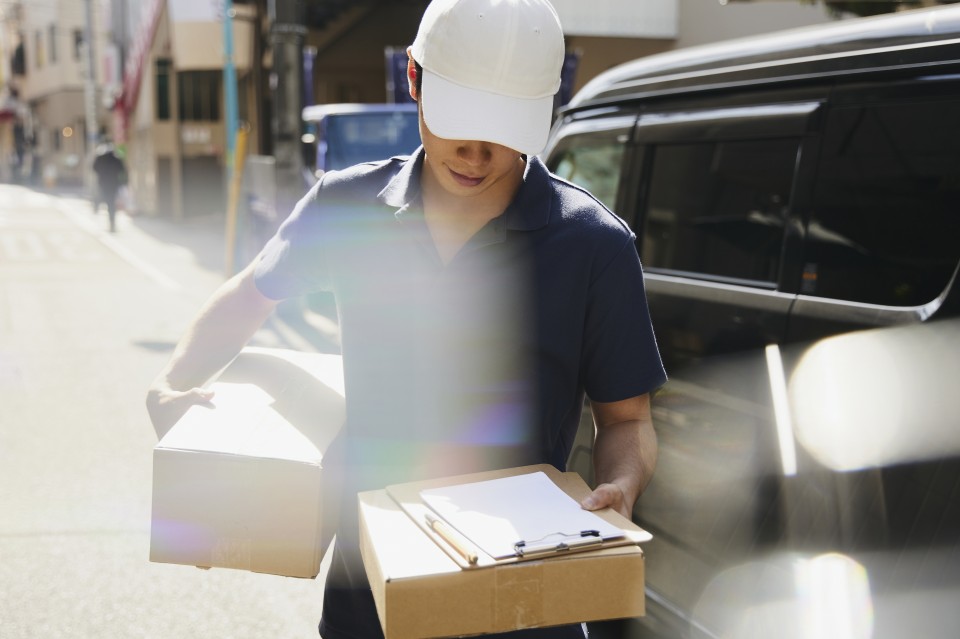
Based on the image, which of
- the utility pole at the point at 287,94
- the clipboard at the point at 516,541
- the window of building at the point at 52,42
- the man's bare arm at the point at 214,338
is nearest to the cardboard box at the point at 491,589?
the clipboard at the point at 516,541

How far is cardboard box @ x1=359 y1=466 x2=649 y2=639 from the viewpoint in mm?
1360

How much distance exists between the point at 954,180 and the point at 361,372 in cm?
152

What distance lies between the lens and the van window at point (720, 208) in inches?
116

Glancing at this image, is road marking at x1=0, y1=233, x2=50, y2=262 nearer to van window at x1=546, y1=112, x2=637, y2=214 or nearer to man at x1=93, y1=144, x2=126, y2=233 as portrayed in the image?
man at x1=93, y1=144, x2=126, y2=233

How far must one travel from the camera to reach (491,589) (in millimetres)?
1377

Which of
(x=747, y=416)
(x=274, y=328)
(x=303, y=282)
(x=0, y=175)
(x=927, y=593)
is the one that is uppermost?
(x=303, y=282)

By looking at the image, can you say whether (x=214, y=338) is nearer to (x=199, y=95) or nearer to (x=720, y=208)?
(x=720, y=208)

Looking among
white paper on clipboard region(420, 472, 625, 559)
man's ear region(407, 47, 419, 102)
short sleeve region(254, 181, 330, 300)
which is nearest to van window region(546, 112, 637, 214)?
short sleeve region(254, 181, 330, 300)

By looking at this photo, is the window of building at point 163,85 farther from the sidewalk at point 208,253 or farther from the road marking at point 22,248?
the road marking at point 22,248

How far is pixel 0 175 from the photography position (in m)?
61.9

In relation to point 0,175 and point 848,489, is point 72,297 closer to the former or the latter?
Answer: point 848,489

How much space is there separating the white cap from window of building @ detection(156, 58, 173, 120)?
29.7m

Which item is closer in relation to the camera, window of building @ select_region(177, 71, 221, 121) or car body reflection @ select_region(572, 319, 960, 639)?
car body reflection @ select_region(572, 319, 960, 639)

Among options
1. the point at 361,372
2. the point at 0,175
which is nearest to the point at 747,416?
the point at 361,372
